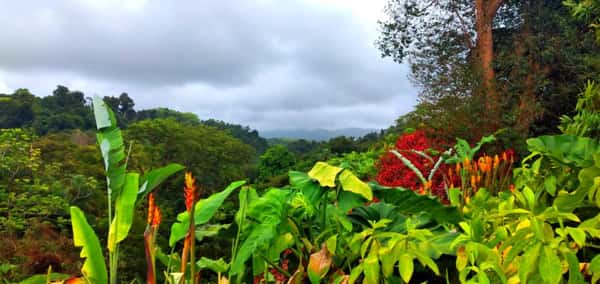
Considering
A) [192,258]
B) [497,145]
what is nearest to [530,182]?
[192,258]

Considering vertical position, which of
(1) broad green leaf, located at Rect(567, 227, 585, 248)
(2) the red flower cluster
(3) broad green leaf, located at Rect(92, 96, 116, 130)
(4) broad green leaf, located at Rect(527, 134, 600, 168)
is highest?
(3) broad green leaf, located at Rect(92, 96, 116, 130)

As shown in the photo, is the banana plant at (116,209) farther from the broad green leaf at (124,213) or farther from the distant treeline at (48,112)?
the distant treeline at (48,112)

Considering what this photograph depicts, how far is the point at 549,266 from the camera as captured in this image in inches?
34.0

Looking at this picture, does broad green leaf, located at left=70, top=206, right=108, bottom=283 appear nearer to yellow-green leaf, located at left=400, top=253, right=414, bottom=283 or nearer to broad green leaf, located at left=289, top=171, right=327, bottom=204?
broad green leaf, located at left=289, top=171, right=327, bottom=204

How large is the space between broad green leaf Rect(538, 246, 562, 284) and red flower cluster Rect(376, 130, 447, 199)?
500 centimetres

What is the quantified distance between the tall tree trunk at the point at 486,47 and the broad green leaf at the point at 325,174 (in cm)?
695

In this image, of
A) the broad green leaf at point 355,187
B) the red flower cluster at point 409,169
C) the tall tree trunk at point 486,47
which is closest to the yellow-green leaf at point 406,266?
the broad green leaf at point 355,187

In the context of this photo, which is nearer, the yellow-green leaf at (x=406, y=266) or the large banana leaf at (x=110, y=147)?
the yellow-green leaf at (x=406, y=266)

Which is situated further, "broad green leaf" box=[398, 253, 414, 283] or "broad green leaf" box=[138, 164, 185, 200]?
"broad green leaf" box=[138, 164, 185, 200]

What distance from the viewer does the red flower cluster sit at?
647 cm

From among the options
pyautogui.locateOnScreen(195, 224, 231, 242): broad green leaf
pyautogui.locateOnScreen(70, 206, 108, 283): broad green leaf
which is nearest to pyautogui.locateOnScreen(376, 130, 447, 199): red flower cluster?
pyautogui.locateOnScreen(195, 224, 231, 242): broad green leaf

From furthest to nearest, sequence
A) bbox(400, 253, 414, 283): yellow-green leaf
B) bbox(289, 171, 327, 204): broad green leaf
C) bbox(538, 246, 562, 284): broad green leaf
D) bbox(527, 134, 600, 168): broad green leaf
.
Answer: bbox(527, 134, 600, 168): broad green leaf < bbox(289, 171, 327, 204): broad green leaf < bbox(400, 253, 414, 283): yellow-green leaf < bbox(538, 246, 562, 284): broad green leaf

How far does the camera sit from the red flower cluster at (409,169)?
647cm

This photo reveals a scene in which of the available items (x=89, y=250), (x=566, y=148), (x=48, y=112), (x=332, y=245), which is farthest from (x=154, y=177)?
(x=48, y=112)
